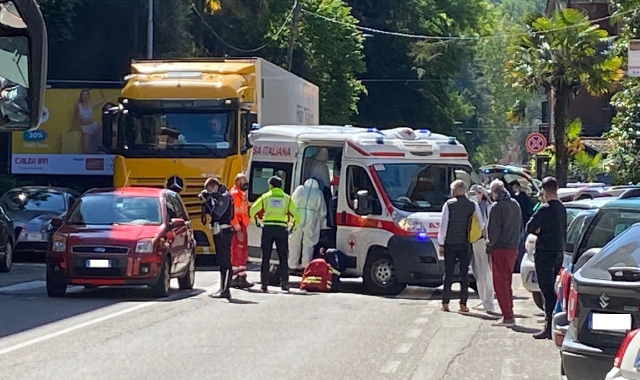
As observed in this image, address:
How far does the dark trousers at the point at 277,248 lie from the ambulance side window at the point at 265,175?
1.80 meters

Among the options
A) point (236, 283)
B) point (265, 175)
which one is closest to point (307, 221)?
point (236, 283)

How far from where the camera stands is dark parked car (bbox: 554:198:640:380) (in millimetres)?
8203

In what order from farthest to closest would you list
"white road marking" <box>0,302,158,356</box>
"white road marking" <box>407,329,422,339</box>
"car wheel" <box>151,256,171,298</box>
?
"car wheel" <box>151,256,171,298</box> < "white road marking" <box>407,329,422,339</box> < "white road marking" <box>0,302,158,356</box>

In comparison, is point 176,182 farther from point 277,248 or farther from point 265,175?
point 277,248

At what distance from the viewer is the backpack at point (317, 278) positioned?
18.7 m

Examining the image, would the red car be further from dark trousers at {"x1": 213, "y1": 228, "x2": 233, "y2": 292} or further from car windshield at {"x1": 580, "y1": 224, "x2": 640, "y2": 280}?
car windshield at {"x1": 580, "y1": 224, "x2": 640, "y2": 280}

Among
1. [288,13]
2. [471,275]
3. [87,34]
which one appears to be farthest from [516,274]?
[288,13]

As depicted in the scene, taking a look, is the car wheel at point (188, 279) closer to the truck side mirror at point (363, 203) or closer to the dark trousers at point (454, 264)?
the truck side mirror at point (363, 203)

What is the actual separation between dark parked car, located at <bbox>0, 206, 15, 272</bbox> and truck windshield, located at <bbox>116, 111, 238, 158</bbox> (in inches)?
104

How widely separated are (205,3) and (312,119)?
1210cm

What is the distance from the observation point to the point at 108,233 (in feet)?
55.6

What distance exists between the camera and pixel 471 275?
1877 centimetres

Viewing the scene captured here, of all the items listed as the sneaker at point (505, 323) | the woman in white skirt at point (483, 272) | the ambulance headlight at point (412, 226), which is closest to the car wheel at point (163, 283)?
the ambulance headlight at point (412, 226)

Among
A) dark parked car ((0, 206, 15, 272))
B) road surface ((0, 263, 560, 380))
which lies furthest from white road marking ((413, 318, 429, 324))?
dark parked car ((0, 206, 15, 272))
